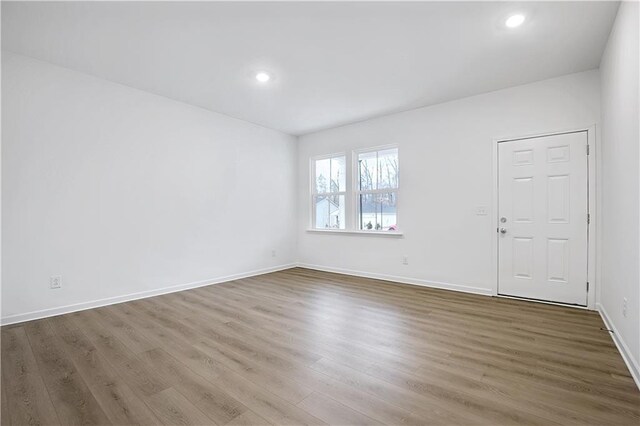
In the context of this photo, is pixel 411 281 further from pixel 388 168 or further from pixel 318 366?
pixel 318 366

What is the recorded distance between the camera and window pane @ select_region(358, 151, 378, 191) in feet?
17.2

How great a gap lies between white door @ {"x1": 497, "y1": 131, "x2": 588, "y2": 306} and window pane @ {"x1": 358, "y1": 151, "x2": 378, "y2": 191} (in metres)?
1.90

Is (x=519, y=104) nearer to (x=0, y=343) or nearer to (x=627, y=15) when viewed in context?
(x=627, y=15)

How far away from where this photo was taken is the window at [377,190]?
5.02 meters

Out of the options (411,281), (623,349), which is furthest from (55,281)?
(623,349)

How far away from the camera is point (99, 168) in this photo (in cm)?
359

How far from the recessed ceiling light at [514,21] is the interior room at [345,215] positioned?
0.04 metres

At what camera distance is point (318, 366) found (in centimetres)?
217

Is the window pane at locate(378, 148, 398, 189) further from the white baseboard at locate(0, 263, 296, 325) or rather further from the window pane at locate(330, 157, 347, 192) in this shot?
the white baseboard at locate(0, 263, 296, 325)

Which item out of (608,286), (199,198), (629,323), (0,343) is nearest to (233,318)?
(0,343)

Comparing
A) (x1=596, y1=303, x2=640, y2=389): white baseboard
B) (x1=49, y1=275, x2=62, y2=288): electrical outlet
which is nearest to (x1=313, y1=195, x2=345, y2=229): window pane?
(x1=596, y1=303, x2=640, y2=389): white baseboard

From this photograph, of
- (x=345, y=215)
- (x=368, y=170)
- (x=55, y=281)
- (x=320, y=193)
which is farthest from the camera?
(x=320, y=193)

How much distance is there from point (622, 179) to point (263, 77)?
11.5ft

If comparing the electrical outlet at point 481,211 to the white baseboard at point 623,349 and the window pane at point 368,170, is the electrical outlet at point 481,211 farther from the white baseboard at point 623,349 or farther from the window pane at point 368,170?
the window pane at point 368,170
